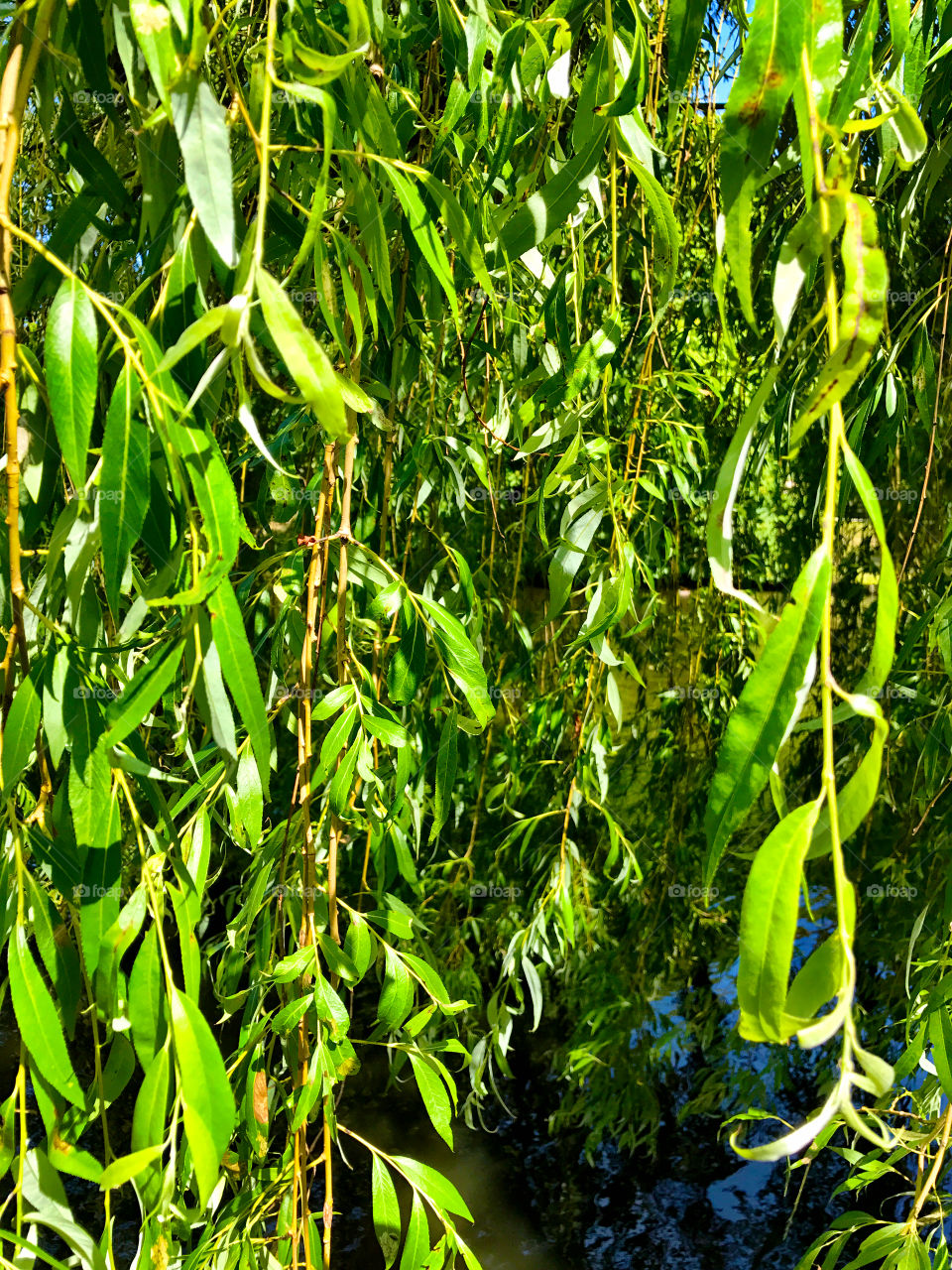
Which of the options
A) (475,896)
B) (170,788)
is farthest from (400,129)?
(475,896)

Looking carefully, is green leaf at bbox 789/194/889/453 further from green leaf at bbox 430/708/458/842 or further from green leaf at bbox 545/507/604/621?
green leaf at bbox 430/708/458/842

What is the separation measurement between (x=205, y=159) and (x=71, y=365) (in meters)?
0.10

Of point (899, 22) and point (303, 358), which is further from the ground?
point (899, 22)

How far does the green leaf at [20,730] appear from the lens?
502 mm

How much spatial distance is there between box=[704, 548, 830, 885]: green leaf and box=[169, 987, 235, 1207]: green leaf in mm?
197

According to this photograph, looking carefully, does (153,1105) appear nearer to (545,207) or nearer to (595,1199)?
(545,207)

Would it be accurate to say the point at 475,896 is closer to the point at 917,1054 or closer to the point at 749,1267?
the point at 749,1267

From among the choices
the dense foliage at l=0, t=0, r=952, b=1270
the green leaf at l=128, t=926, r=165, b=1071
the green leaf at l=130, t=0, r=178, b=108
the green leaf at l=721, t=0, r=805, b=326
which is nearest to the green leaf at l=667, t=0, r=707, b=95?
the dense foliage at l=0, t=0, r=952, b=1270

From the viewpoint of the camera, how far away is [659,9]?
1.18m

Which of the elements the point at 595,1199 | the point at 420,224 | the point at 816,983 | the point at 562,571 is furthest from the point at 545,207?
the point at 595,1199

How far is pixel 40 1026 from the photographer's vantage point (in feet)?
1.61

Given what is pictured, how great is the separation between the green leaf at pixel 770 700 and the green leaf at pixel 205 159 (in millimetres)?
215

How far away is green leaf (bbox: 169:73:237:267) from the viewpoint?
0.38 metres

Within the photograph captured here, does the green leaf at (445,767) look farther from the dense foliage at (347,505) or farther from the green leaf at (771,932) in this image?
the green leaf at (771,932)
